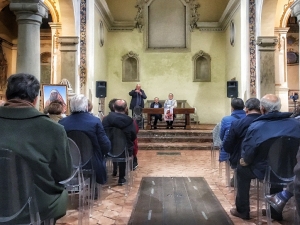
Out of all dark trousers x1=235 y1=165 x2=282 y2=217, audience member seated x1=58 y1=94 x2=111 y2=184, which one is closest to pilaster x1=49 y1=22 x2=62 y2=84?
audience member seated x1=58 y1=94 x2=111 y2=184

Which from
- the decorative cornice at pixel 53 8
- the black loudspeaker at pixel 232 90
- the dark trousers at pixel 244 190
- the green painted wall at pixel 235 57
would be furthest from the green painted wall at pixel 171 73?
the dark trousers at pixel 244 190

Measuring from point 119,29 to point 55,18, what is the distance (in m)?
4.35

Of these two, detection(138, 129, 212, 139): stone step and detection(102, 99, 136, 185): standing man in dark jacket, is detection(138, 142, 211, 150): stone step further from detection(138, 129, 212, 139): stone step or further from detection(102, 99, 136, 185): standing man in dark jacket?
detection(102, 99, 136, 185): standing man in dark jacket

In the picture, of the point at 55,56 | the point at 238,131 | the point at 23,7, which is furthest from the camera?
the point at 55,56

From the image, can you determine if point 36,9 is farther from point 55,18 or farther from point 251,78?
point 251,78

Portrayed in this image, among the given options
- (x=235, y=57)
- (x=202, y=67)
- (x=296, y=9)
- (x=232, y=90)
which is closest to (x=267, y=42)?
(x=232, y=90)

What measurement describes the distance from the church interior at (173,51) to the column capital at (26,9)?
6.19ft

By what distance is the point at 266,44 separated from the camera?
31.1ft

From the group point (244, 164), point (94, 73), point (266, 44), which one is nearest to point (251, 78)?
point (266, 44)

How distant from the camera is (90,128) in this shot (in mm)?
3668

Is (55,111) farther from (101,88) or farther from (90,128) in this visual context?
(101,88)

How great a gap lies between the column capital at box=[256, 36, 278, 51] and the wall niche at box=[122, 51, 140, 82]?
20.1ft

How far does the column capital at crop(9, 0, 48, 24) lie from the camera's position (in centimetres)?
540

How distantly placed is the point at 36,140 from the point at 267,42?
341 inches
